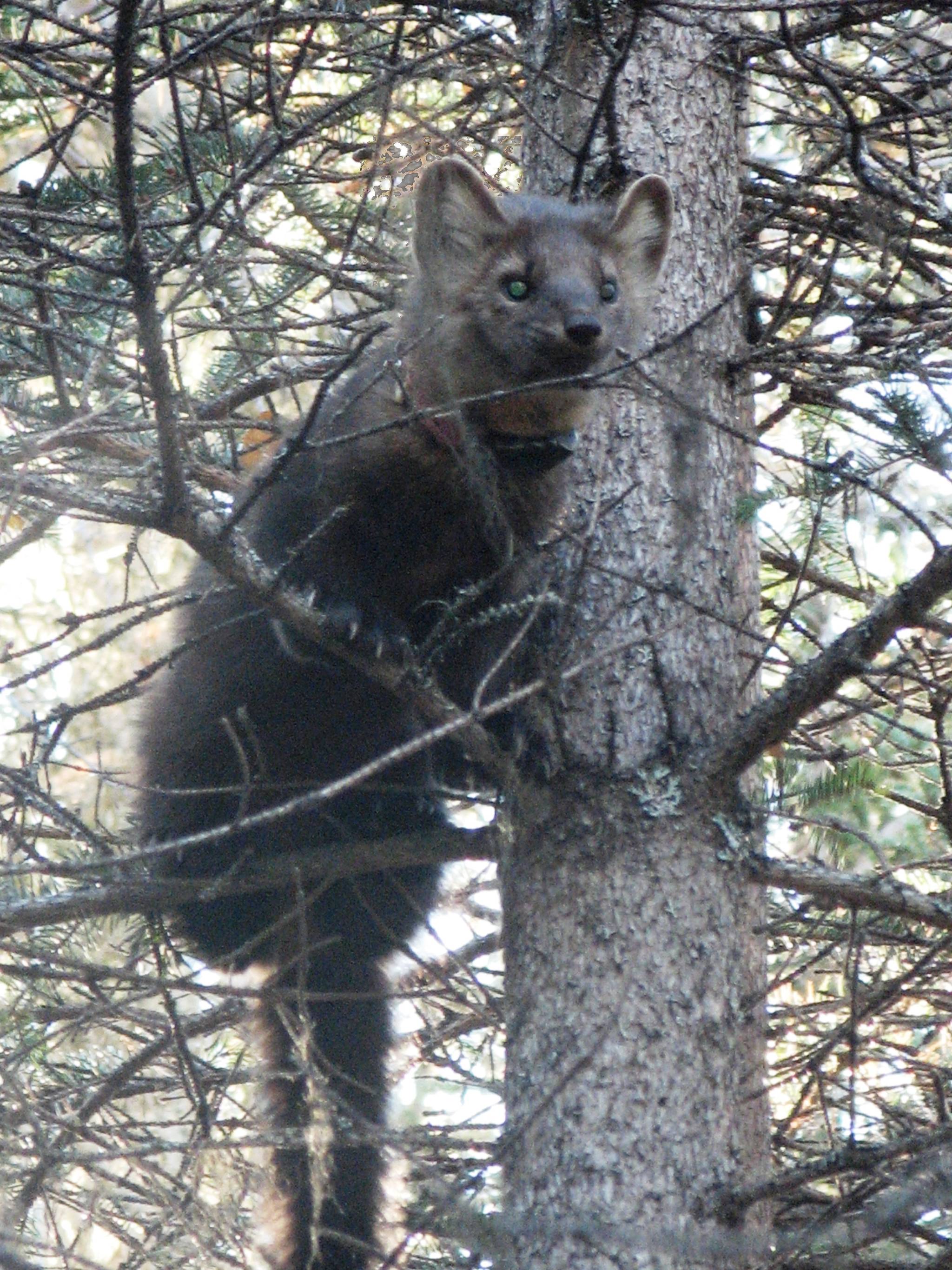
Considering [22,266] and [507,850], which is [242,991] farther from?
[22,266]

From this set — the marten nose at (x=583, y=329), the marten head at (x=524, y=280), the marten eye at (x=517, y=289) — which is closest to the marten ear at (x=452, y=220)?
the marten head at (x=524, y=280)

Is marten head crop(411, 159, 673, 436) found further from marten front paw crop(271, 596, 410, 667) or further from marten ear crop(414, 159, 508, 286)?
marten front paw crop(271, 596, 410, 667)

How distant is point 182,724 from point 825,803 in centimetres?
195

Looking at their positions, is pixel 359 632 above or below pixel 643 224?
below

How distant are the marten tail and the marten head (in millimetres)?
1597

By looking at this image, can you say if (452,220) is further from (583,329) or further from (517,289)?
(583,329)

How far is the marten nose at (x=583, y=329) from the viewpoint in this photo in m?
3.87

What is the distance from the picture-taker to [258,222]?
5473 mm

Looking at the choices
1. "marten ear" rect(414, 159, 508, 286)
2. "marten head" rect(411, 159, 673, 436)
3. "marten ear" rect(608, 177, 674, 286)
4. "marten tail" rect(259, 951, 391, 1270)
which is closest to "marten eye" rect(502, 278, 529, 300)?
"marten head" rect(411, 159, 673, 436)

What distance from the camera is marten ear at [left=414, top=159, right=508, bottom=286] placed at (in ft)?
13.9

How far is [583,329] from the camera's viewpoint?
152 inches

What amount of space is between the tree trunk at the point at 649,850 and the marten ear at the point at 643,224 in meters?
0.19

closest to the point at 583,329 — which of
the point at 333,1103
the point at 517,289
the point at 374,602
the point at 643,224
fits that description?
the point at 517,289

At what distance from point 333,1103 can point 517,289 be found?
209 centimetres
